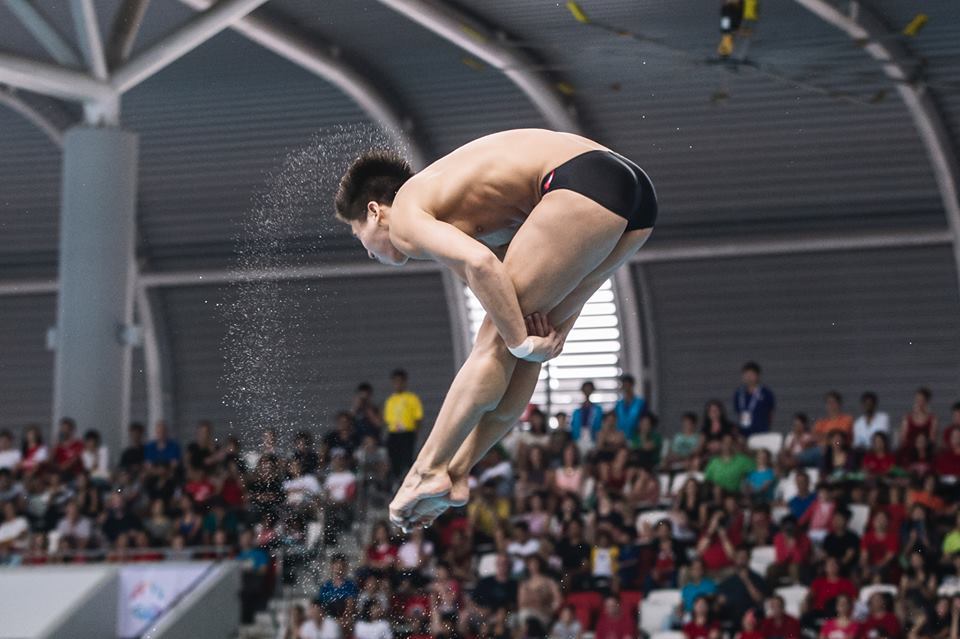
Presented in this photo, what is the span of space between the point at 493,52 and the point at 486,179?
459 inches

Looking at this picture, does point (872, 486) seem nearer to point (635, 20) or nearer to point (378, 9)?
point (635, 20)

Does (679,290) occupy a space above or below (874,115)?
below

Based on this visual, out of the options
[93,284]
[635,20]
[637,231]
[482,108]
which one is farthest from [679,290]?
[637,231]

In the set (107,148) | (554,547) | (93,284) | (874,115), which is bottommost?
(554,547)

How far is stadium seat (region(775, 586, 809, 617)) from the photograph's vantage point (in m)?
11.7

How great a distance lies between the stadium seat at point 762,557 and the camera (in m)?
12.2

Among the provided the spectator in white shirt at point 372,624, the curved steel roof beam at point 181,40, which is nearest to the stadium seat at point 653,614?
the spectator in white shirt at point 372,624

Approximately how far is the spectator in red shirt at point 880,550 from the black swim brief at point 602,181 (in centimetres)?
708

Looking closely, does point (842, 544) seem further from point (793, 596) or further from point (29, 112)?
point (29, 112)

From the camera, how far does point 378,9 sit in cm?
1672

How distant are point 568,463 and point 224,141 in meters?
8.35

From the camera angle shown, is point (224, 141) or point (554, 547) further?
point (224, 141)

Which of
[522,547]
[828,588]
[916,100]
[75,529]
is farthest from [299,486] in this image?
[916,100]

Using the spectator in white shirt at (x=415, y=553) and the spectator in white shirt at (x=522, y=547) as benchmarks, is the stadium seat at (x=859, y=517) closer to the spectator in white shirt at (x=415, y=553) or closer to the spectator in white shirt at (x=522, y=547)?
the spectator in white shirt at (x=522, y=547)
